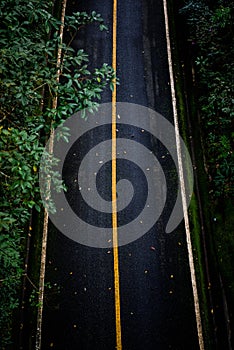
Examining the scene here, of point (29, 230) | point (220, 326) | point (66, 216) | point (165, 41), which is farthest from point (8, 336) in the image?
point (165, 41)

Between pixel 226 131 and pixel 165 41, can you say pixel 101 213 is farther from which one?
pixel 165 41

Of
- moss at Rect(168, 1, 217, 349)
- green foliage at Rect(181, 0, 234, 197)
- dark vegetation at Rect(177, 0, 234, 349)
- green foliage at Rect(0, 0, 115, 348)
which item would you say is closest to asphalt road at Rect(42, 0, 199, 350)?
moss at Rect(168, 1, 217, 349)

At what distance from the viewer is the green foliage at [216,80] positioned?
10594mm

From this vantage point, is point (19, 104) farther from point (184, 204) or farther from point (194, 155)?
point (194, 155)

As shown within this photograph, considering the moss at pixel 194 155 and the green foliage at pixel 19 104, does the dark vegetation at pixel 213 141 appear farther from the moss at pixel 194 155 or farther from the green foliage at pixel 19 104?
the green foliage at pixel 19 104

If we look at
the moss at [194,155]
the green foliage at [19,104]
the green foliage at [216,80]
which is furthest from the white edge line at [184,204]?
the green foliage at [19,104]

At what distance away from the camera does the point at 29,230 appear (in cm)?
980

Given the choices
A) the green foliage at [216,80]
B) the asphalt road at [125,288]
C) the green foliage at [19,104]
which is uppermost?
the green foliage at [216,80]

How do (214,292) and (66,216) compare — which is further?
(66,216)

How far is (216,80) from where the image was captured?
11883 mm

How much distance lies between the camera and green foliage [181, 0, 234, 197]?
1059 cm

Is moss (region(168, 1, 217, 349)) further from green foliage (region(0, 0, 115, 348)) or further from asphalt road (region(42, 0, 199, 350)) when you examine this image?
green foliage (region(0, 0, 115, 348))

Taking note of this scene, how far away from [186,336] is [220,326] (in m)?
0.90

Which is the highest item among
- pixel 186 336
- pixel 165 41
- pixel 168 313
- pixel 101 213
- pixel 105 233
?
pixel 165 41
